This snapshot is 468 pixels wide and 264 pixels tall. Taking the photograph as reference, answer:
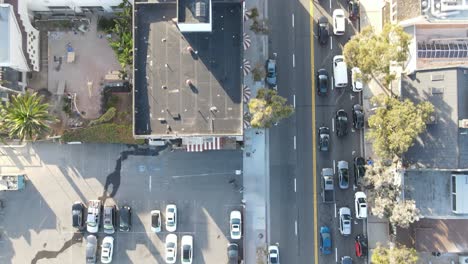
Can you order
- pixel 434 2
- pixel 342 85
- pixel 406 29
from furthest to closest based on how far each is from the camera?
1. pixel 342 85
2. pixel 406 29
3. pixel 434 2

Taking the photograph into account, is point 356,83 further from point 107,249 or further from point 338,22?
point 107,249

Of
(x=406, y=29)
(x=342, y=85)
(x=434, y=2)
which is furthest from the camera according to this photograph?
(x=342, y=85)

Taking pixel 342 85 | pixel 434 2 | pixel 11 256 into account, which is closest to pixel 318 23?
pixel 342 85

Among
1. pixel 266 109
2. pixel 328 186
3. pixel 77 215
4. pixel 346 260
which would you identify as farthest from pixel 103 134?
pixel 346 260

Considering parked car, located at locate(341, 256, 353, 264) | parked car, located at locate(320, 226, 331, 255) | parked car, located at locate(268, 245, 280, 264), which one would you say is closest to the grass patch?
parked car, located at locate(268, 245, 280, 264)

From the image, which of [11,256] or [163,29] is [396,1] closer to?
[163,29]

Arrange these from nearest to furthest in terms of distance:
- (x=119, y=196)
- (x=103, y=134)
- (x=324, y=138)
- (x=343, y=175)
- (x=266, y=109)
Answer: (x=266, y=109)
(x=343, y=175)
(x=103, y=134)
(x=324, y=138)
(x=119, y=196)

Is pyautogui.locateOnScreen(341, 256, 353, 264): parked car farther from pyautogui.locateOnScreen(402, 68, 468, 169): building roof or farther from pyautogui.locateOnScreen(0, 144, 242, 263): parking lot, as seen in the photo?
pyautogui.locateOnScreen(0, 144, 242, 263): parking lot
